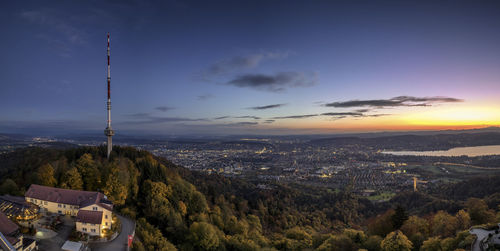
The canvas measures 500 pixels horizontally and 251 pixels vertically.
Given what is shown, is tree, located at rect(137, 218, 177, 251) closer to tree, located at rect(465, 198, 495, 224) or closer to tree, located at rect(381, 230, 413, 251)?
tree, located at rect(381, 230, 413, 251)

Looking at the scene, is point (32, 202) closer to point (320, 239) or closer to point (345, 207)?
point (320, 239)

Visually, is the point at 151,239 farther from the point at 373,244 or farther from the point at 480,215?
the point at 480,215

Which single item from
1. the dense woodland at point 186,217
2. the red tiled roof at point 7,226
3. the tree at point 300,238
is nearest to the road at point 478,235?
the dense woodland at point 186,217

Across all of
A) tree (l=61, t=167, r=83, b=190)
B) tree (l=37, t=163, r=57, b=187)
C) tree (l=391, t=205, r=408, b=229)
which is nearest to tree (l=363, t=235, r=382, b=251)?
tree (l=391, t=205, r=408, b=229)

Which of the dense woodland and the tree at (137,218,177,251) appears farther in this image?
the dense woodland

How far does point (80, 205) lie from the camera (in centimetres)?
3017

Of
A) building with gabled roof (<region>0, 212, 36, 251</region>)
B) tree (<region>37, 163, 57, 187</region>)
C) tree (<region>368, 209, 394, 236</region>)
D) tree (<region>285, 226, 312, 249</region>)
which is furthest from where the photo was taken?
tree (<region>368, 209, 394, 236</region>)

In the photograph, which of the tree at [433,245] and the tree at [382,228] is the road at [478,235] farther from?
the tree at [382,228]

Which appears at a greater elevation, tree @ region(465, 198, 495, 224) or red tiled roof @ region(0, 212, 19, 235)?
red tiled roof @ region(0, 212, 19, 235)

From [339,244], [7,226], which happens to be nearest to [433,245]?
[339,244]

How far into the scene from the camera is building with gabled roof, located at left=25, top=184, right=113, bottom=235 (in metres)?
26.8

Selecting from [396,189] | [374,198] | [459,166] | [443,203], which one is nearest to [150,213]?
[443,203]

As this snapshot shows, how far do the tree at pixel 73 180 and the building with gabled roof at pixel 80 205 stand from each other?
520 cm

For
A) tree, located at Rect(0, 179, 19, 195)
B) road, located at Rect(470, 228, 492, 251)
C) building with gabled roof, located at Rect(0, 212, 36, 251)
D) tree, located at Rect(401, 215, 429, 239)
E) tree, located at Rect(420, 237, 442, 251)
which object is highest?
tree, located at Rect(0, 179, 19, 195)
